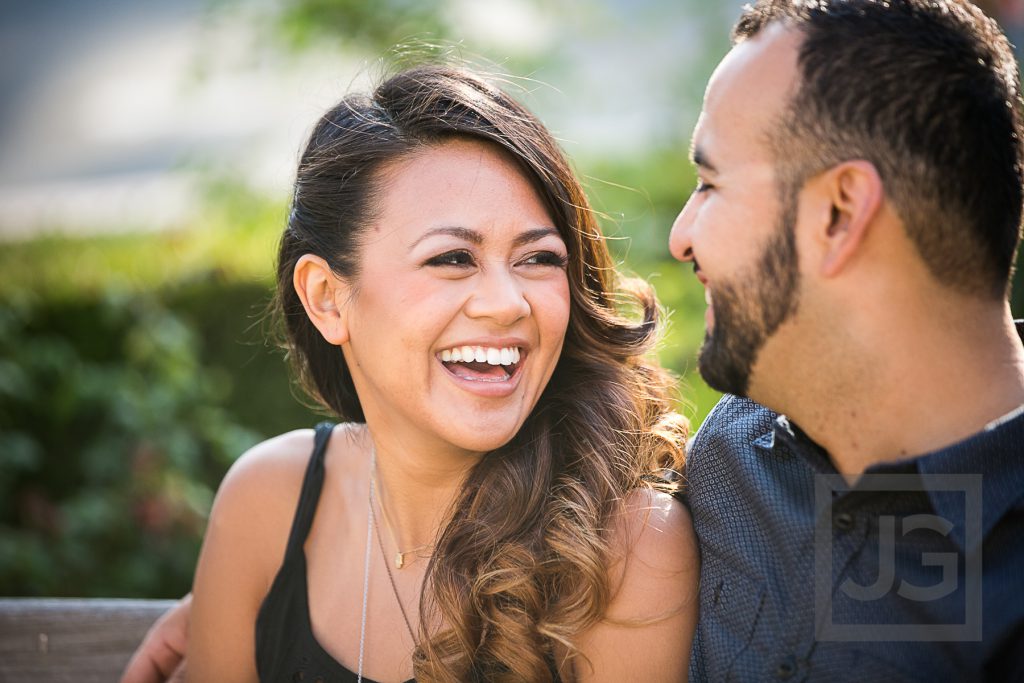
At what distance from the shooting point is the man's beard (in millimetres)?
1853

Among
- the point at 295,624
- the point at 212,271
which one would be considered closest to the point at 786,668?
the point at 295,624

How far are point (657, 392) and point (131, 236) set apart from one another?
12.6ft

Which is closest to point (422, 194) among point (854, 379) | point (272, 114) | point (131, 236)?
point (854, 379)

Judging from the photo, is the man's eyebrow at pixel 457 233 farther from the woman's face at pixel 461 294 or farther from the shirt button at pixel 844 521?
the shirt button at pixel 844 521

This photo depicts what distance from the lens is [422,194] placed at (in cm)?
230

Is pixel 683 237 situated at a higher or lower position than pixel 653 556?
higher

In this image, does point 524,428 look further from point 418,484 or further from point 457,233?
point 457,233

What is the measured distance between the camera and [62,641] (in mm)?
2729

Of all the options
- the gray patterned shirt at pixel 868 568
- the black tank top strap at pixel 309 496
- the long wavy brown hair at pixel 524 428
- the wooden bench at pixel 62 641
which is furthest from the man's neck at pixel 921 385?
the wooden bench at pixel 62 641

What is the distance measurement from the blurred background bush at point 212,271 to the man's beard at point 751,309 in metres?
1.14

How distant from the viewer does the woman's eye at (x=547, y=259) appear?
235 centimetres

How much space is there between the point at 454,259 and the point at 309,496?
0.85m

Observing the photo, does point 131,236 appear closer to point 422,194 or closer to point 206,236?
point 206,236

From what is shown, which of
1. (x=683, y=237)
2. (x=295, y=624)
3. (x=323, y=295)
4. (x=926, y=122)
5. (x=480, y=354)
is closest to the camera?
(x=926, y=122)
